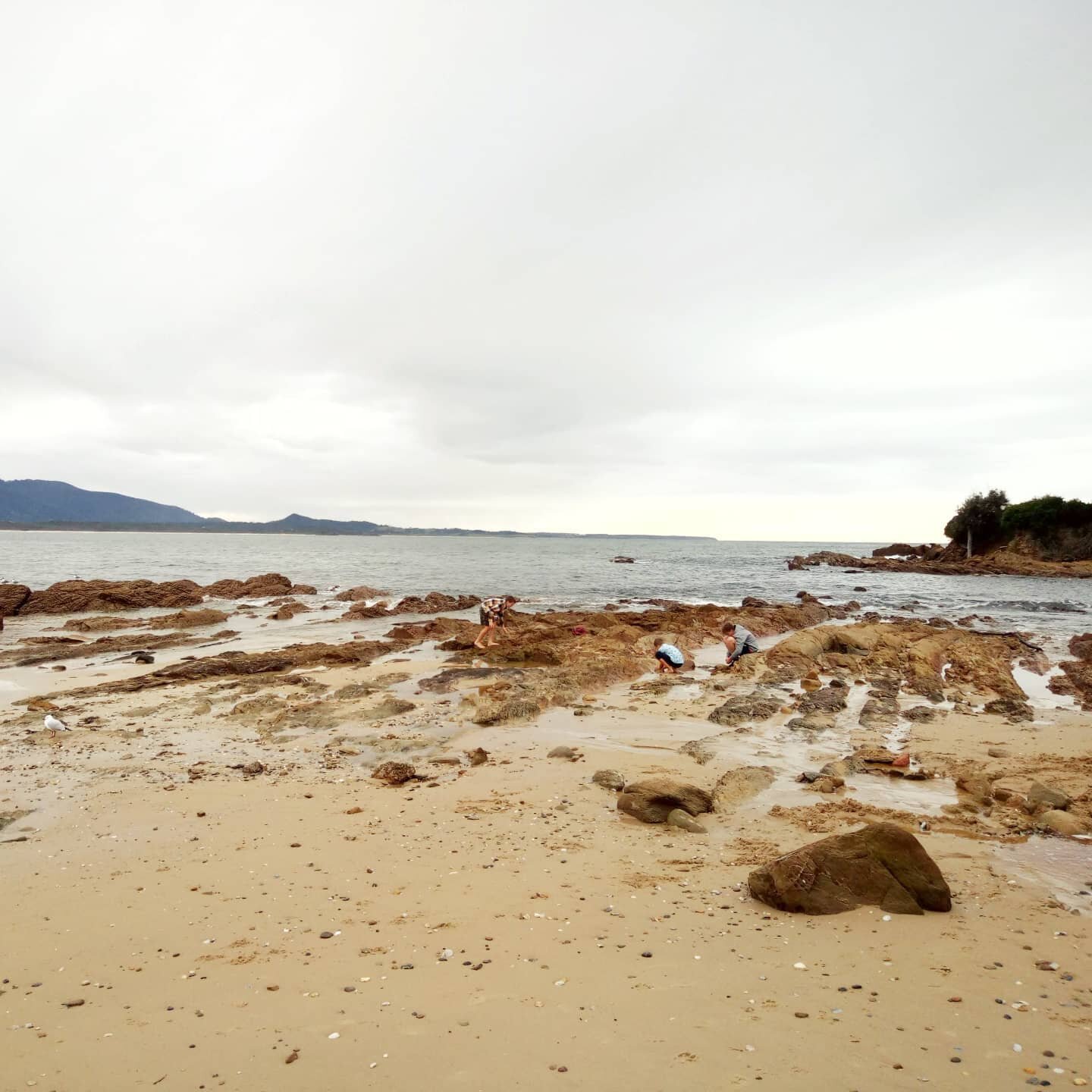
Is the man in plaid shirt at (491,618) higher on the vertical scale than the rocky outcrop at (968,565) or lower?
lower

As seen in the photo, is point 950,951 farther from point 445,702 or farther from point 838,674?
point 838,674

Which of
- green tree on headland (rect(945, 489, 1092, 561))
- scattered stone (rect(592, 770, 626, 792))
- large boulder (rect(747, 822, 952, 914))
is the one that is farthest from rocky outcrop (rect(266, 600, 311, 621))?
green tree on headland (rect(945, 489, 1092, 561))

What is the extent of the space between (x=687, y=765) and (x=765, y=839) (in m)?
2.38

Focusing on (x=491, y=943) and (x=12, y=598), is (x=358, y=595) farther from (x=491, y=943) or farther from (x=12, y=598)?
(x=491, y=943)

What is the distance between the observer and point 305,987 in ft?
12.6

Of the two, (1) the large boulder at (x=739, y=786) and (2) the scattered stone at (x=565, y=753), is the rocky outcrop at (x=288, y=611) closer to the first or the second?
(2) the scattered stone at (x=565, y=753)

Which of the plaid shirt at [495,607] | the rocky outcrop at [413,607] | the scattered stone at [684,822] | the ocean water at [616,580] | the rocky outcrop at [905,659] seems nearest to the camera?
the scattered stone at [684,822]

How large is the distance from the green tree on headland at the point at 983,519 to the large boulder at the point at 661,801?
3350 inches

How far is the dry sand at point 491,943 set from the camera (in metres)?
3.20

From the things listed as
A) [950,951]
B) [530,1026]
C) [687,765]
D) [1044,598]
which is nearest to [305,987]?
[530,1026]

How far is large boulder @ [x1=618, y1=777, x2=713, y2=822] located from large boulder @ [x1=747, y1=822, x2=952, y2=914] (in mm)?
1631

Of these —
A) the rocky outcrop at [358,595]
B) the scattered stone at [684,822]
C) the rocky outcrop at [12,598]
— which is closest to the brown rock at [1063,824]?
the scattered stone at [684,822]

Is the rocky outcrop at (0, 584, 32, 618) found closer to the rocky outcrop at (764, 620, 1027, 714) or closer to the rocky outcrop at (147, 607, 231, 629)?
the rocky outcrop at (147, 607, 231, 629)

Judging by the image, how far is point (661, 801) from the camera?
21.5 feet
